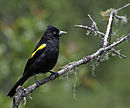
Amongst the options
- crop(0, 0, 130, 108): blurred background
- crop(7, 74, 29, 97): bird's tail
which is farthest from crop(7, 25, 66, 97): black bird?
crop(0, 0, 130, 108): blurred background

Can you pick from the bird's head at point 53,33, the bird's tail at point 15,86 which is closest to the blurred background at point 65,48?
the bird's head at point 53,33

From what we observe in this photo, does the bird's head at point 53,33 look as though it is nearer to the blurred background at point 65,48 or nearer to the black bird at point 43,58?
the black bird at point 43,58

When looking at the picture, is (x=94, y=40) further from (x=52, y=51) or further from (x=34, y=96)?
(x=52, y=51)

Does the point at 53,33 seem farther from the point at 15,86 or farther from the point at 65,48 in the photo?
the point at 65,48

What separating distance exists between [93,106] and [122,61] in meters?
1.62

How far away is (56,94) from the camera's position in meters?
8.99

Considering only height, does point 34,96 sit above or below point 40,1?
below

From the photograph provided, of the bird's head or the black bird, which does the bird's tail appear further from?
the bird's head

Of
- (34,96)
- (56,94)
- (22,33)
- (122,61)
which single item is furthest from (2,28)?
(122,61)

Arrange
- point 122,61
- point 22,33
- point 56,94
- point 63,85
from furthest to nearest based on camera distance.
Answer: point 122,61, point 56,94, point 22,33, point 63,85

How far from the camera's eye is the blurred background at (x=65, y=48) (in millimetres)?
7469

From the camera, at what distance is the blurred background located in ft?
24.5

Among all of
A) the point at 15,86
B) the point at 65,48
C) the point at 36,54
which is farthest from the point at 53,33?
the point at 65,48

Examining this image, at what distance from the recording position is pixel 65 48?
748 centimetres
